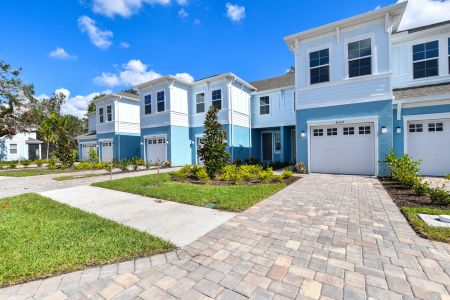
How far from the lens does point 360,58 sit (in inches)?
381

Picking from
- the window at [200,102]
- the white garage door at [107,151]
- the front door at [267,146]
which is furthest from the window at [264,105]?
the white garage door at [107,151]

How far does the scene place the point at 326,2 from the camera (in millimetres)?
8836

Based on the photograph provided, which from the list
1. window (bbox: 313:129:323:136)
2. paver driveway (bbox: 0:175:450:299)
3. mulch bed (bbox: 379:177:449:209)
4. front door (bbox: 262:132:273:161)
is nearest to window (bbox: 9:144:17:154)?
front door (bbox: 262:132:273:161)

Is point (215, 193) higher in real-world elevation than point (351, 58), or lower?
lower

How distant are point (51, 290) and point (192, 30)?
12.1 metres

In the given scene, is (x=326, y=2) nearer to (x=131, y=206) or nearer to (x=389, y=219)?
(x=389, y=219)

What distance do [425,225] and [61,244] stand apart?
623 cm

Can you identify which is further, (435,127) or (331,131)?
(331,131)

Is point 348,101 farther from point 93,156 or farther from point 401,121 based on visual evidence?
point 93,156

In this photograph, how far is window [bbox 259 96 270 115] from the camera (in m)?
16.6

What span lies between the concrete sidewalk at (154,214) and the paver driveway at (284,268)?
395mm

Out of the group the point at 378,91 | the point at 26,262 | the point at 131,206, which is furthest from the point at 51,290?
the point at 378,91

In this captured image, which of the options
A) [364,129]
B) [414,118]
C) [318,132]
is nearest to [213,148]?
[318,132]

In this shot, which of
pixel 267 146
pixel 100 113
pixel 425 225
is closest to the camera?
pixel 425 225
